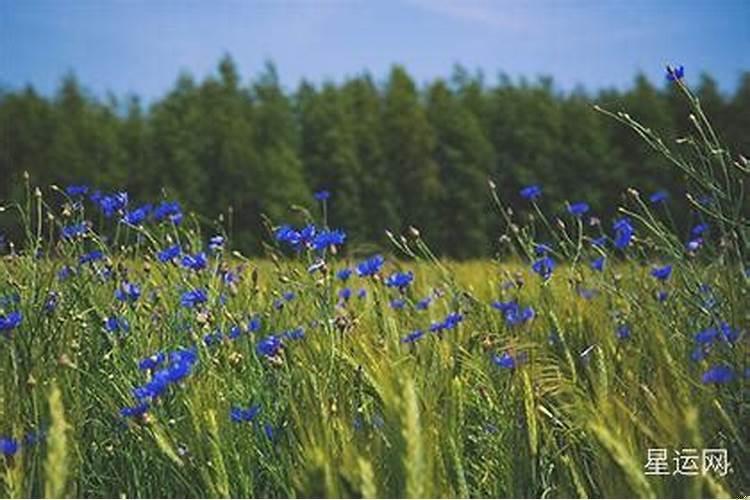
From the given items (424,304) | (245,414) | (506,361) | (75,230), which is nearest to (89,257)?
(75,230)

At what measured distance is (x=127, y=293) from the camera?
2.36 m

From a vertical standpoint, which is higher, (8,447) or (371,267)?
(371,267)

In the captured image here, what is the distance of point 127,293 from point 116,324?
158 mm

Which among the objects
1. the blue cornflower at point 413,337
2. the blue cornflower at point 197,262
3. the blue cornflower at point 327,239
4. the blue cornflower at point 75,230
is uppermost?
the blue cornflower at point 75,230

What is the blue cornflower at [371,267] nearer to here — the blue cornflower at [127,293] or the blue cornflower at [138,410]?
the blue cornflower at [127,293]

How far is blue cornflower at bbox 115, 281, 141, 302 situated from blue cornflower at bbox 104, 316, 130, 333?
0.09 meters

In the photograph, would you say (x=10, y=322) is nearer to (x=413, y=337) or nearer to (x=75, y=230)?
(x=75, y=230)

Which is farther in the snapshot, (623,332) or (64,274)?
(64,274)

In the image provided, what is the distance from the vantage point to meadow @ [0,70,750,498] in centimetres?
155

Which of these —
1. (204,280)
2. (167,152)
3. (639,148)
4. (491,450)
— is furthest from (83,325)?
(639,148)

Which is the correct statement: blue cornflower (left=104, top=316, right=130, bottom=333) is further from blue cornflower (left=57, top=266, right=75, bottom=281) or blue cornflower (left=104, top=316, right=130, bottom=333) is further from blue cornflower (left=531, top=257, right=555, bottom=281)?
blue cornflower (left=531, top=257, right=555, bottom=281)

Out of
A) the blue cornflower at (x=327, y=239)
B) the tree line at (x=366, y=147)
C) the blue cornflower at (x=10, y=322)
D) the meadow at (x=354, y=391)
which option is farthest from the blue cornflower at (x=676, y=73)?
the tree line at (x=366, y=147)

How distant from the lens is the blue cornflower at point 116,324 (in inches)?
86.9

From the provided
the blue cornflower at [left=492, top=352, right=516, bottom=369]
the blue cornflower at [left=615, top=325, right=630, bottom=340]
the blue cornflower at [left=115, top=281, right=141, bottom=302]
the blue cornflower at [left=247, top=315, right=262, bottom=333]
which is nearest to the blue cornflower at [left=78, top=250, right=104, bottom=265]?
the blue cornflower at [left=115, top=281, right=141, bottom=302]
